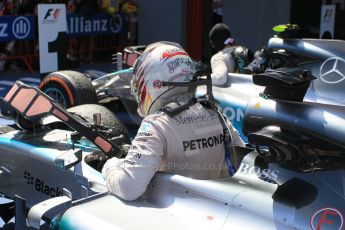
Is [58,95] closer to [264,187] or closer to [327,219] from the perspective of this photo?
[264,187]

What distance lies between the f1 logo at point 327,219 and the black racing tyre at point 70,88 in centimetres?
405

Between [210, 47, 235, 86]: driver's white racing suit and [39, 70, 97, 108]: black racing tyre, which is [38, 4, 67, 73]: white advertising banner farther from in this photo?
[210, 47, 235, 86]: driver's white racing suit

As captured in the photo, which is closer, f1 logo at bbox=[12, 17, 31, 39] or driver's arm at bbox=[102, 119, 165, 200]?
driver's arm at bbox=[102, 119, 165, 200]

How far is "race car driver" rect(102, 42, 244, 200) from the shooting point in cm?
252

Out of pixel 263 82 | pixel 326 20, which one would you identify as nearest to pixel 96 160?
pixel 263 82

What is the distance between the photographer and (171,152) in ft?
8.59

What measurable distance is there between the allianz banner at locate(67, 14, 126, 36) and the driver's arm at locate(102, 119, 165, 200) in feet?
34.5

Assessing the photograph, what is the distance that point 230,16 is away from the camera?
44.3 ft

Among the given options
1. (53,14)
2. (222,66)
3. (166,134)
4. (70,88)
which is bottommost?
(70,88)

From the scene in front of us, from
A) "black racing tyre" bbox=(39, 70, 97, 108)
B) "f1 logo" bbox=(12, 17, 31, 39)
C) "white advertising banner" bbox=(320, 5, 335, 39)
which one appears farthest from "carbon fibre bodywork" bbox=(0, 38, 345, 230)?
"f1 logo" bbox=(12, 17, 31, 39)

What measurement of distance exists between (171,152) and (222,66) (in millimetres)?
3423

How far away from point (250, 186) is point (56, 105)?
1.49 metres

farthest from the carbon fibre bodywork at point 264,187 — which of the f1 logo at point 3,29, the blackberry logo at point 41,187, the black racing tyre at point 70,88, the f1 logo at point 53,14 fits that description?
the f1 logo at point 3,29

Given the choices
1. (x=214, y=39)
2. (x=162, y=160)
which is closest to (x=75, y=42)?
(x=214, y=39)
